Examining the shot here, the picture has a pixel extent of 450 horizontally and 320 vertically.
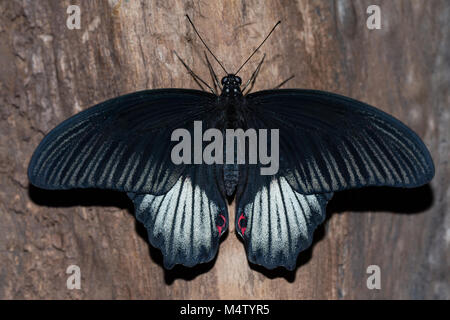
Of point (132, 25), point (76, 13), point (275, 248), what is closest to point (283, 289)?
point (275, 248)

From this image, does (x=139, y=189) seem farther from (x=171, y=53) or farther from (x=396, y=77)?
(x=396, y=77)

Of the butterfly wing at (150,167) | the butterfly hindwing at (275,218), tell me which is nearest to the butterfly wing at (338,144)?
the butterfly hindwing at (275,218)

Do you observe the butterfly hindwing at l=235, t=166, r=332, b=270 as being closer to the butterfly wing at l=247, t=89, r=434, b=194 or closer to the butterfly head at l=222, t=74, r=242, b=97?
the butterfly wing at l=247, t=89, r=434, b=194

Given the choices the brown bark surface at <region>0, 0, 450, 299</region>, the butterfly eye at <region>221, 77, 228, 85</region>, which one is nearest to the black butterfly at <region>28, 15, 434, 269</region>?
the butterfly eye at <region>221, 77, 228, 85</region>

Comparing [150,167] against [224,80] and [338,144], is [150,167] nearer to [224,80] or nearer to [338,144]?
[224,80]

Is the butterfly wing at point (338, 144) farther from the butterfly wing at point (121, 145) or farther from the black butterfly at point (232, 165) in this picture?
the butterfly wing at point (121, 145)
